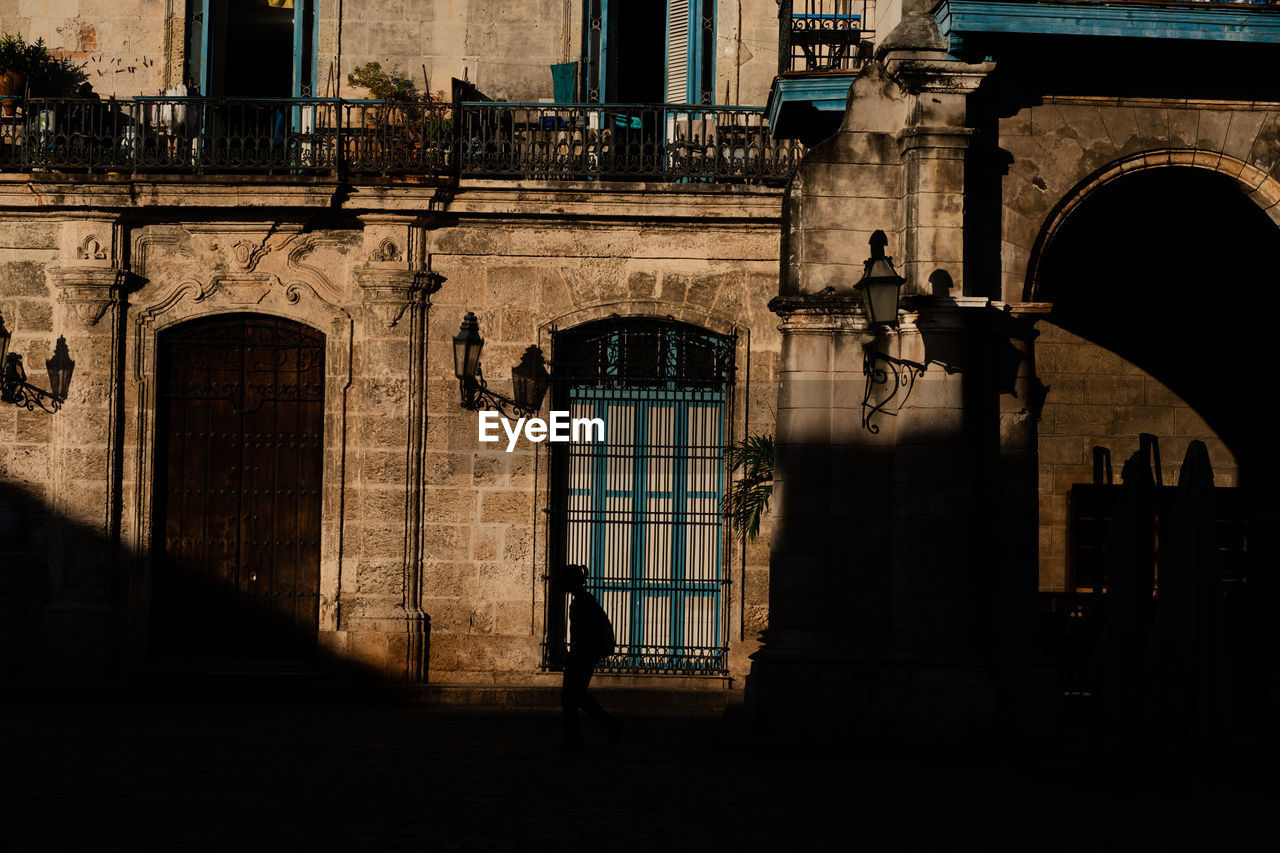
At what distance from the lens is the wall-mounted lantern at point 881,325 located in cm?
1249

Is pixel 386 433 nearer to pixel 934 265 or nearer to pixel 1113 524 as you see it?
pixel 934 265

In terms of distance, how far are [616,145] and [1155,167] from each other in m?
6.24

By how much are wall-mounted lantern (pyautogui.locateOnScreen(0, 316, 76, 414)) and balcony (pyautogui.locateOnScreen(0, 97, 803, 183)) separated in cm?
178

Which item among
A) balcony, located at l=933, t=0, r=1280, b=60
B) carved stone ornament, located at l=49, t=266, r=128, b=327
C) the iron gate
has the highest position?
balcony, located at l=933, t=0, r=1280, b=60

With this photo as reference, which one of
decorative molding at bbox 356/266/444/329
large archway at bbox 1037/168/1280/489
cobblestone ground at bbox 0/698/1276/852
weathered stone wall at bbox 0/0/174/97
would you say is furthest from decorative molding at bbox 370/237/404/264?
large archway at bbox 1037/168/1280/489

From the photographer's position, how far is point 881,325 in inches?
506

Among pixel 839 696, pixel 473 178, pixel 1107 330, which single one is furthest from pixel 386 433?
pixel 1107 330

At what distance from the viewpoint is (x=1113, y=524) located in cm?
1127

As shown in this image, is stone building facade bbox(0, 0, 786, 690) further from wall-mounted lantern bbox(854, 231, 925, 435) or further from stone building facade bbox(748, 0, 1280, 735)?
wall-mounted lantern bbox(854, 231, 925, 435)

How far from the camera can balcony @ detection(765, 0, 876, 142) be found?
45.4 ft

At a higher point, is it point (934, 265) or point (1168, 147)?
point (1168, 147)

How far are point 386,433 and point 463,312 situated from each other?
1444 mm

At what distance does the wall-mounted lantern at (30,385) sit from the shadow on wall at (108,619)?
2.92 ft

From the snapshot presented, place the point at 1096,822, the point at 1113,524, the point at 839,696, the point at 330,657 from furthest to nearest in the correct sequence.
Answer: the point at 330,657, the point at 839,696, the point at 1113,524, the point at 1096,822
